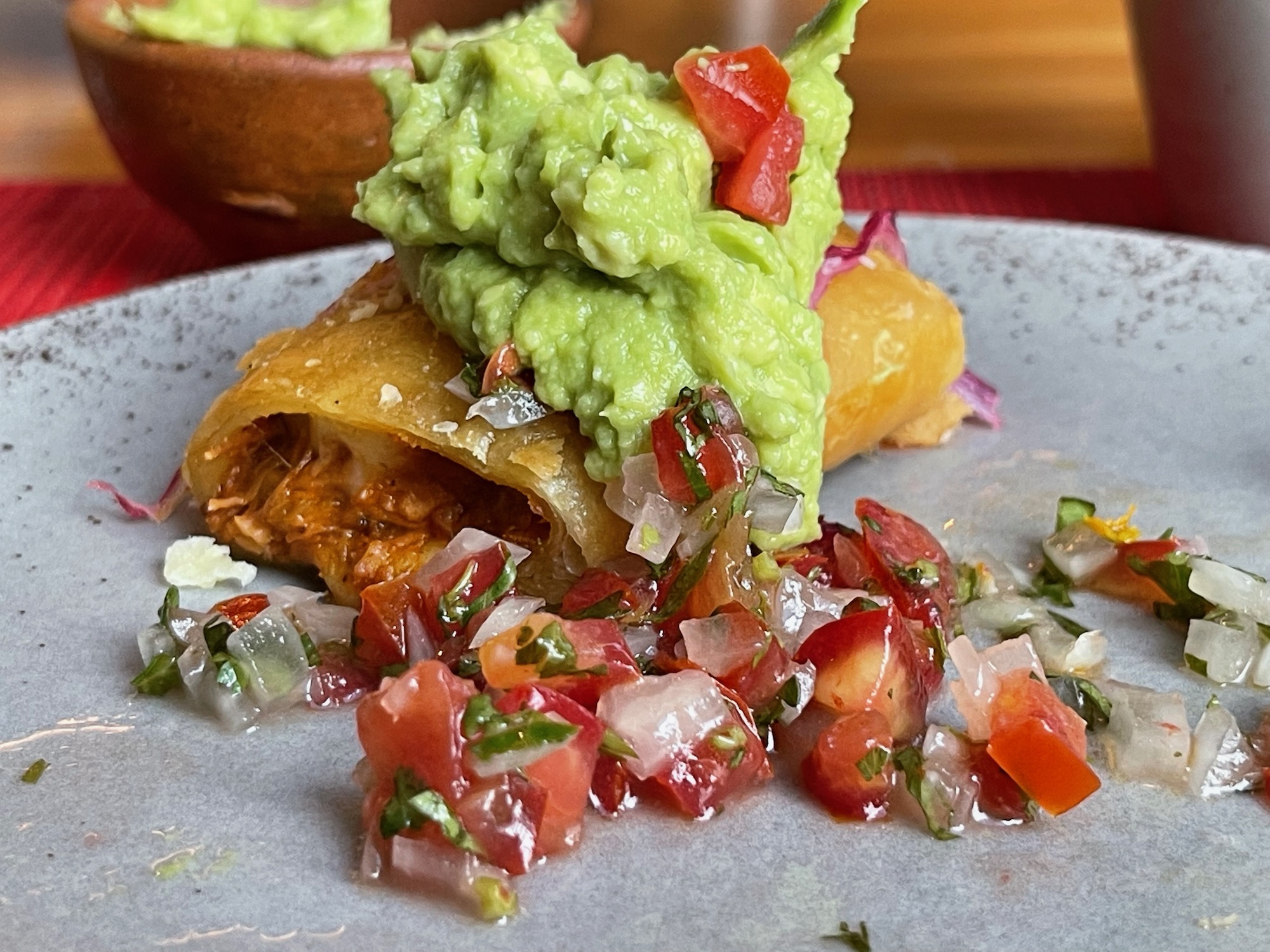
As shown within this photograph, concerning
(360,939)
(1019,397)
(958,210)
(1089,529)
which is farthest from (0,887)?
(958,210)

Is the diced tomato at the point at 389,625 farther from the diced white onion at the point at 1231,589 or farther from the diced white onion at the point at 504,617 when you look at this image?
the diced white onion at the point at 1231,589

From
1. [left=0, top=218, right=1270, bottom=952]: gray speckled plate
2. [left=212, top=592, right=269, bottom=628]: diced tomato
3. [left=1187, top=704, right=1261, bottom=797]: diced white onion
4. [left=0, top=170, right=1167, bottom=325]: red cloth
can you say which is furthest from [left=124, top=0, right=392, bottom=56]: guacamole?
[left=1187, top=704, right=1261, bottom=797]: diced white onion

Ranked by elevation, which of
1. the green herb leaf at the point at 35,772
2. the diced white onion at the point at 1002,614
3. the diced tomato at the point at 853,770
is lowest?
the diced white onion at the point at 1002,614

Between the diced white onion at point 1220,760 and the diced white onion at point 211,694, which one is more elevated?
the diced white onion at point 211,694

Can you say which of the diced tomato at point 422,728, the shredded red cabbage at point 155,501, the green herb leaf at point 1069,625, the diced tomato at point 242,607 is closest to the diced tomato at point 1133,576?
the green herb leaf at point 1069,625

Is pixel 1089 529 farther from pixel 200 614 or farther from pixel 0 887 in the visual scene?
pixel 0 887

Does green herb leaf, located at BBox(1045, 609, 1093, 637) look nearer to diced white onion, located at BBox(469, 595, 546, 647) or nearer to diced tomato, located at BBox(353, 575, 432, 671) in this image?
diced white onion, located at BBox(469, 595, 546, 647)

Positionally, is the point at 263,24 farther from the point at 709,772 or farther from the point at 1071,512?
the point at 709,772
